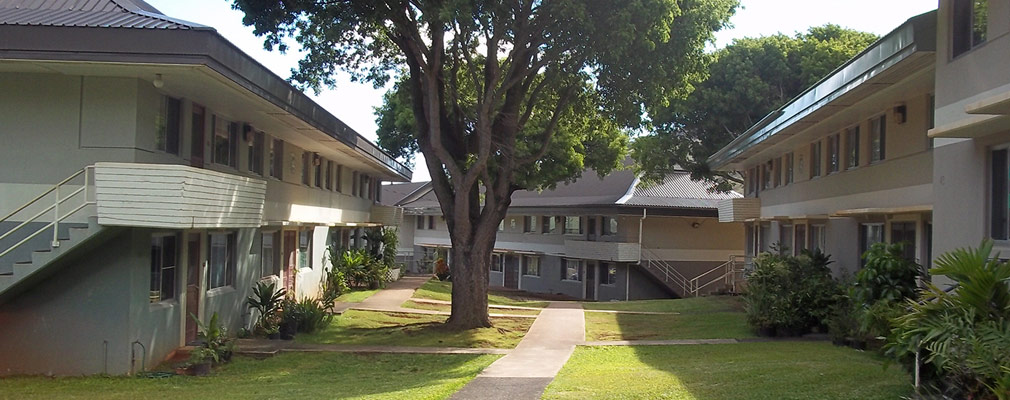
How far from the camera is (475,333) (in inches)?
753

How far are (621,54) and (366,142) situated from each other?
10.9m

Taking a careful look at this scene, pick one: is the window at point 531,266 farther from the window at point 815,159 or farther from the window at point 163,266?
the window at point 163,266

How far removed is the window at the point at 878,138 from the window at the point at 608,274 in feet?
76.9

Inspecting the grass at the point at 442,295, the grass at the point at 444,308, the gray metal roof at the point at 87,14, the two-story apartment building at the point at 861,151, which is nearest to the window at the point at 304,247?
the grass at the point at 444,308

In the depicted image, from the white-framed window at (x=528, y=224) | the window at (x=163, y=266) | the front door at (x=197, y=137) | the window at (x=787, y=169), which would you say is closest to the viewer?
the window at (x=163, y=266)

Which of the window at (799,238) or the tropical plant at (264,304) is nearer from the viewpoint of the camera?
the tropical plant at (264,304)

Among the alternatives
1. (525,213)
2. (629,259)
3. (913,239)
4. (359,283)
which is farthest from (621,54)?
(525,213)

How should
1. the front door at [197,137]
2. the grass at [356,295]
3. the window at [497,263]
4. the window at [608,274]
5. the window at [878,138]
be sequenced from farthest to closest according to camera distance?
the window at [497,263] < the window at [608,274] < the grass at [356,295] < the window at [878,138] < the front door at [197,137]

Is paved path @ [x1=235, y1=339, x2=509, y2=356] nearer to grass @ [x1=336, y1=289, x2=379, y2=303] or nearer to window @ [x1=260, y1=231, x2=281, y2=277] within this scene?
window @ [x1=260, y1=231, x2=281, y2=277]

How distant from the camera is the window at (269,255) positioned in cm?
2108

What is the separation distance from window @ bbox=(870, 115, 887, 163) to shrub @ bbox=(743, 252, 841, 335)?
2.71m

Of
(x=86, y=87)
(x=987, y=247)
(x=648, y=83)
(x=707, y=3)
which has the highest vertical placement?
(x=707, y=3)

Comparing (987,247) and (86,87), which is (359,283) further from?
(987,247)

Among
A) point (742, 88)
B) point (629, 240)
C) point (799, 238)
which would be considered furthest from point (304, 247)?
point (742, 88)
